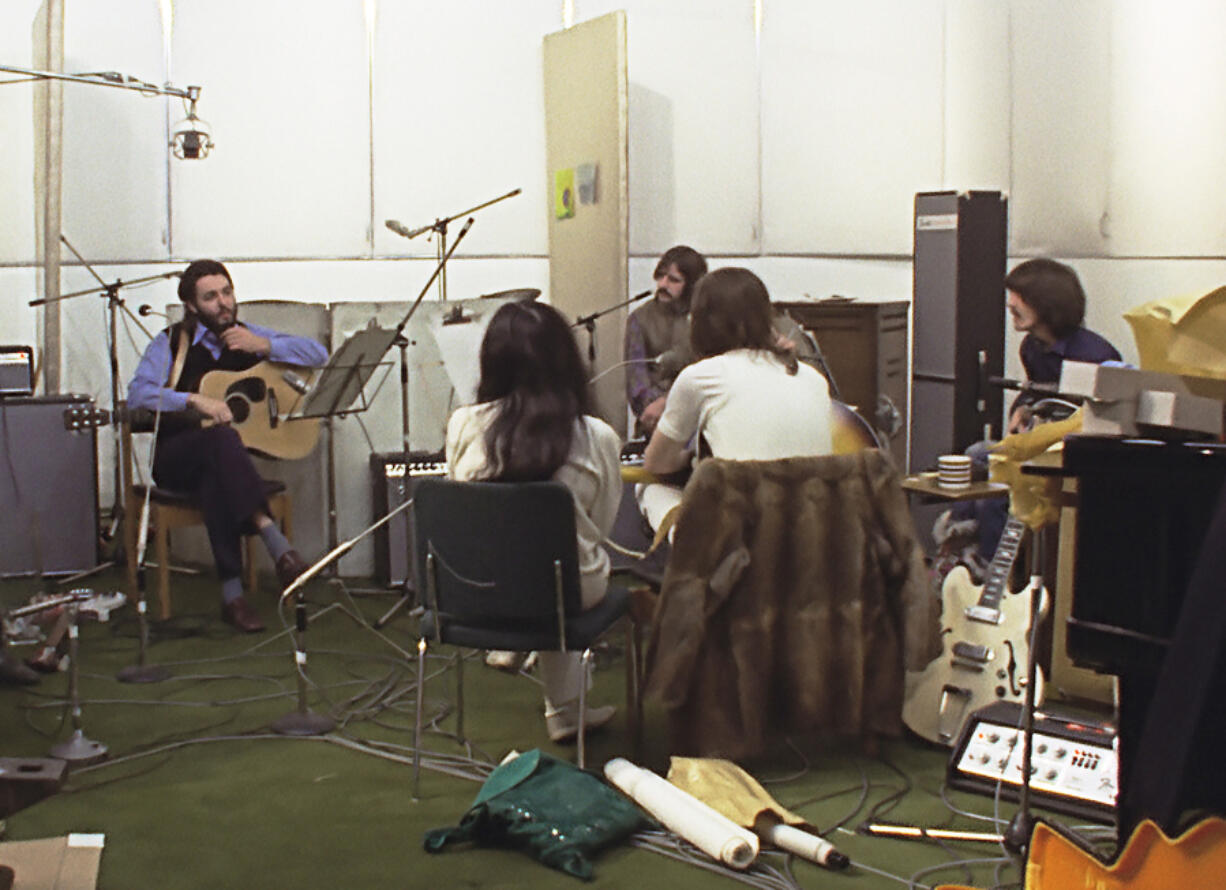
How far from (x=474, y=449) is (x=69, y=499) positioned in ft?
9.85

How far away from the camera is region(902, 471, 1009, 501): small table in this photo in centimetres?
413

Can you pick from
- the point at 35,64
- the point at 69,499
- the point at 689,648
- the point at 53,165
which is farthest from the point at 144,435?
the point at 689,648

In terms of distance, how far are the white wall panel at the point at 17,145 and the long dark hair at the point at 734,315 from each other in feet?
14.0

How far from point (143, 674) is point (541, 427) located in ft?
6.18

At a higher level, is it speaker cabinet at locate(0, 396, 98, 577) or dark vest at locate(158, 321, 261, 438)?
dark vest at locate(158, 321, 261, 438)

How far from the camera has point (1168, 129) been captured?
787 centimetres

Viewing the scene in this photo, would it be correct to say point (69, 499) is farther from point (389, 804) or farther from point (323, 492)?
point (389, 804)

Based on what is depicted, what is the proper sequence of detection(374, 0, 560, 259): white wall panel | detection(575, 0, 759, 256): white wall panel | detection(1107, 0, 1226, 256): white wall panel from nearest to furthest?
detection(374, 0, 560, 259): white wall panel < detection(575, 0, 759, 256): white wall panel < detection(1107, 0, 1226, 256): white wall panel

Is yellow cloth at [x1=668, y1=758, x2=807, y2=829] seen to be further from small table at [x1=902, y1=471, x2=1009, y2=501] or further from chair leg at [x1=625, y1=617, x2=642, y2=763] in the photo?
small table at [x1=902, y1=471, x2=1009, y2=501]

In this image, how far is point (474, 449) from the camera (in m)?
3.59

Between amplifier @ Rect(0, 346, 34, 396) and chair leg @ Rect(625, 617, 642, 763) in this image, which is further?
amplifier @ Rect(0, 346, 34, 396)

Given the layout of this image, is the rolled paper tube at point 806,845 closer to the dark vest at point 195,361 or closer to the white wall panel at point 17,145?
the dark vest at point 195,361

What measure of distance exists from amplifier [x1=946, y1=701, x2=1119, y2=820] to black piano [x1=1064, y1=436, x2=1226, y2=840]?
94 centimetres

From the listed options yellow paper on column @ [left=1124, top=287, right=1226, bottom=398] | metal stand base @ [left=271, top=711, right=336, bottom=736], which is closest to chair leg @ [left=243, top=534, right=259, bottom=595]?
metal stand base @ [left=271, top=711, right=336, bottom=736]
